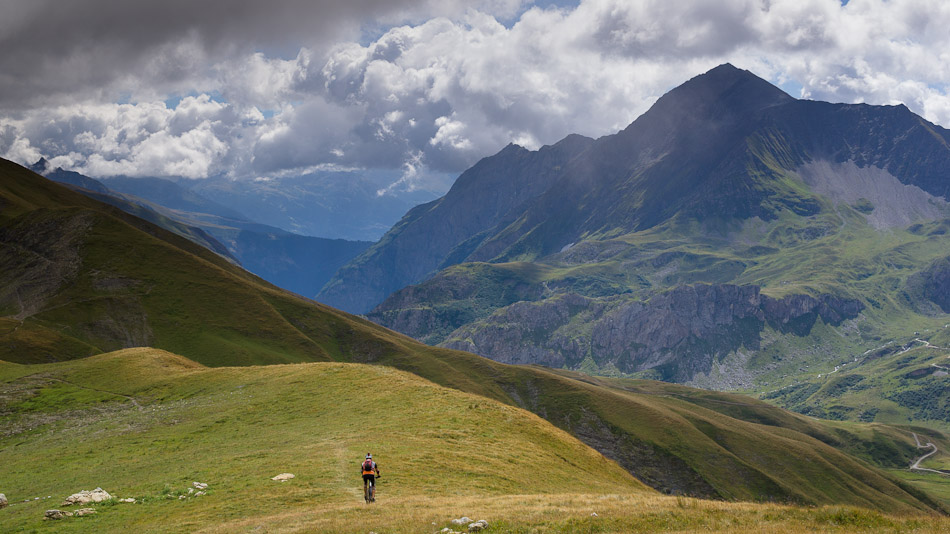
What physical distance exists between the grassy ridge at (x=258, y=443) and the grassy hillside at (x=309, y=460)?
0.68 ft

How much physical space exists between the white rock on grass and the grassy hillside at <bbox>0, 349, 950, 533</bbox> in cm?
114

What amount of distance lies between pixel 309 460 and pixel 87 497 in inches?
547

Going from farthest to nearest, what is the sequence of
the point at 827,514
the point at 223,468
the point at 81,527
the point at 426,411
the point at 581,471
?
the point at 426,411, the point at 581,471, the point at 223,468, the point at 81,527, the point at 827,514

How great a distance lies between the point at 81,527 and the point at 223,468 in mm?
11698

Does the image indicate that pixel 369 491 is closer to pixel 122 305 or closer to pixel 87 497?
pixel 87 497

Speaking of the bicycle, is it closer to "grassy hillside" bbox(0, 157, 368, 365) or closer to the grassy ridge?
the grassy ridge

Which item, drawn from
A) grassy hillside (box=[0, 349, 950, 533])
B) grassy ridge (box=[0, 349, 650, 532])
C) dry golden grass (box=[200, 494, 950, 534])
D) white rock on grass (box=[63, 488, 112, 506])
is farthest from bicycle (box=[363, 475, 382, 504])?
white rock on grass (box=[63, 488, 112, 506])

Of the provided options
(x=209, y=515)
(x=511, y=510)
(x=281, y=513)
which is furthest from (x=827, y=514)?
(x=209, y=515)

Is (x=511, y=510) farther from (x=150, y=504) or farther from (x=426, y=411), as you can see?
(x=426, y=411)

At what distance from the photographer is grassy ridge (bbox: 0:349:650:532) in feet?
126

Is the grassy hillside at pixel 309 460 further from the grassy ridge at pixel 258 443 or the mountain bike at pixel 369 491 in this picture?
the mountain bike at pixel 369 491

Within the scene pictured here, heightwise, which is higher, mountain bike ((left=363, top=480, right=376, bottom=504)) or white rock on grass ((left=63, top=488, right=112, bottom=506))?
white rock on grass ((left=63, top=488, right=112, bottom=506))

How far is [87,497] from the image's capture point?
38281mm

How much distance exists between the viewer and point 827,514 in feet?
102
